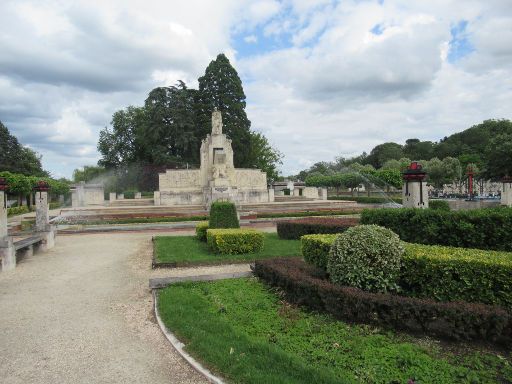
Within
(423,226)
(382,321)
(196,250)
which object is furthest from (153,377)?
(196,250)

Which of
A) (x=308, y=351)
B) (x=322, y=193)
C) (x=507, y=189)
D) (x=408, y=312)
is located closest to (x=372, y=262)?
(x=408, y=312)

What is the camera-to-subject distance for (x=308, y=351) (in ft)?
15.6

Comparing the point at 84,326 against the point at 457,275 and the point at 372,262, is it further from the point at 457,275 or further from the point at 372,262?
the point at 457,275

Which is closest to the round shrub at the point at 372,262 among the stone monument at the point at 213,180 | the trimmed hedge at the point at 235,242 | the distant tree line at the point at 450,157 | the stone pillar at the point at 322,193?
the trimmed hedge at the point at 235,242

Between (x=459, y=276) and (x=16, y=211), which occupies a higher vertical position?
(x=16, y=211)

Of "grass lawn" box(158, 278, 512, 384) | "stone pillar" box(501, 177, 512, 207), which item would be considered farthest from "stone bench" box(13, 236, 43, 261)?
"stone pillar" box(501, 177, 512, 207)

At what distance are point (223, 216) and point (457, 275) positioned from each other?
30.9ft

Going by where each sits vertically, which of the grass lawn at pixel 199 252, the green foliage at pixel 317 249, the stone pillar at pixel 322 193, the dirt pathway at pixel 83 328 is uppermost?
the stone pillar at pixel 322 193

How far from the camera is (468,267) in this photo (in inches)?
217

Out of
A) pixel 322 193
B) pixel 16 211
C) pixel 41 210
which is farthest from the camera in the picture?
pixel 322 193

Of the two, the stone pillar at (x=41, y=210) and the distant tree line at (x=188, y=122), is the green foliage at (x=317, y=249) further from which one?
the distant tree line at (x=188, y=122)

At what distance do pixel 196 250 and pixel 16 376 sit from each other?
784 cm

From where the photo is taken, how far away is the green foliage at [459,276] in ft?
17.4

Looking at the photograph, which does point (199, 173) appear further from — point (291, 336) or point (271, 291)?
point (291, 336)
